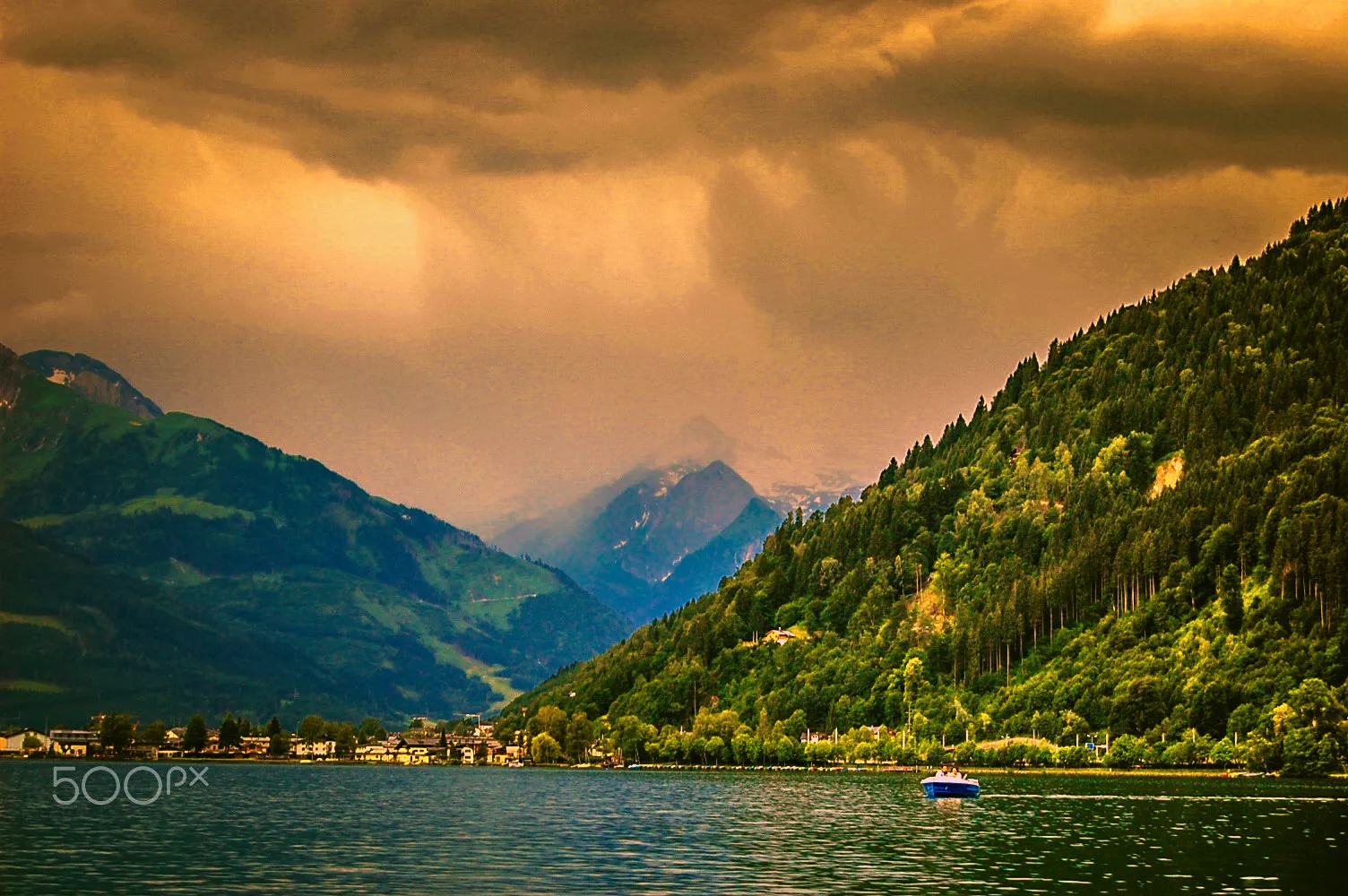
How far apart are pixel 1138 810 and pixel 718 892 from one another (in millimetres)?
100398

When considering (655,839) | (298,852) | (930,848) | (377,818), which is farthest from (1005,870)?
(377,818)

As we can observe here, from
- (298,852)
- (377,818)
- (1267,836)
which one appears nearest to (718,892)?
(298,852)

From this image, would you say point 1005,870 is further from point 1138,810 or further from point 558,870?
point 1138,810

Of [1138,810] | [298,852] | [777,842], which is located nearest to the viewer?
[298,852]

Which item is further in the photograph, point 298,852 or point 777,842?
point 777,842

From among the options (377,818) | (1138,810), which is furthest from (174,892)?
(1138,810)

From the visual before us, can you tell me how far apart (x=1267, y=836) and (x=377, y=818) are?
105103mm

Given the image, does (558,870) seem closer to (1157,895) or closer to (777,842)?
(777,842)

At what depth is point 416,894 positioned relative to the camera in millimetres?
104688

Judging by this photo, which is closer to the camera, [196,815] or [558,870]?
[558,870]

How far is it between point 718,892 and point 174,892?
38.1 m

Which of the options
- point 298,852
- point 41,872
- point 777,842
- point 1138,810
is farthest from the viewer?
point 1138,810

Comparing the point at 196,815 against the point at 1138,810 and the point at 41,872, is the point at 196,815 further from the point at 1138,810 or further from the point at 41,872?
the point at 1138,810

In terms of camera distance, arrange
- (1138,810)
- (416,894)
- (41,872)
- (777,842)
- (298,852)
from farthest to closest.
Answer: (1138,810) < (777,842) < (298,852) < (41,872) < (416,894)
